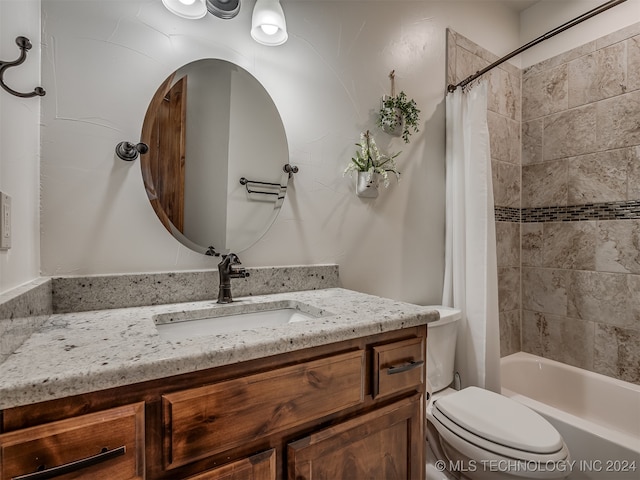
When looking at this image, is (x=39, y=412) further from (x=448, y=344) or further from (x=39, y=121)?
(x=448, y=344)

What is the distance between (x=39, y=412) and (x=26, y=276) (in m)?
0.49

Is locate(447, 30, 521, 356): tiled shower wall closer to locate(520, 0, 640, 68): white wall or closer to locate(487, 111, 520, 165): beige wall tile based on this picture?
locate(487, 111, 520, 165): beige wall tile

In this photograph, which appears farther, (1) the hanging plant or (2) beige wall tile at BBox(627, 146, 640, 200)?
(2) beige wall tile at BBox(627, 146, 640, 200)

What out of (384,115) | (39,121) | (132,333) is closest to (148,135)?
(39,121)

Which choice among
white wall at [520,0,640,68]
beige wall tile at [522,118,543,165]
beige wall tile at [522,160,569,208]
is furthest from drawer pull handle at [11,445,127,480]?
white wall at [520,0,640,68]

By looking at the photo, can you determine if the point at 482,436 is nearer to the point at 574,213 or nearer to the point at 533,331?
the point at 533,331

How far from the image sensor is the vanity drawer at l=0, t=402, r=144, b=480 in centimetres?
49

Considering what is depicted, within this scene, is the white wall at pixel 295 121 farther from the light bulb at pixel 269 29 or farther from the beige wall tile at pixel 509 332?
the beige wall tile at pixel 509 332

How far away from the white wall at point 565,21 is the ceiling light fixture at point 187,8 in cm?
225

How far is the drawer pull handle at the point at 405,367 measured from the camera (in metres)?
0.89

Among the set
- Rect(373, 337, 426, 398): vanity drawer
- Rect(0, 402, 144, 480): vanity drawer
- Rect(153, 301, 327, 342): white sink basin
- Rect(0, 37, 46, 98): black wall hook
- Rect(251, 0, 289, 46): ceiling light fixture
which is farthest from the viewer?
Rect(251, 0, 289, 46): ceiling light fixture

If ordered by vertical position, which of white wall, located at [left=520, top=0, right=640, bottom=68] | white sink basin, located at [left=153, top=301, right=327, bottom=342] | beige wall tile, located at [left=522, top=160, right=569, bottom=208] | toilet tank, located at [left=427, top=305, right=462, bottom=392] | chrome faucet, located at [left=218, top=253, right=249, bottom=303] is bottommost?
toilet tank, located at [left=427, top=305, right=462, bottom=392]

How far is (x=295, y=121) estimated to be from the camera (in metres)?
1.43

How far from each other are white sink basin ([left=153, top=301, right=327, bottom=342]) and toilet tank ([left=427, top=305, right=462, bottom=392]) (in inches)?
28.3
